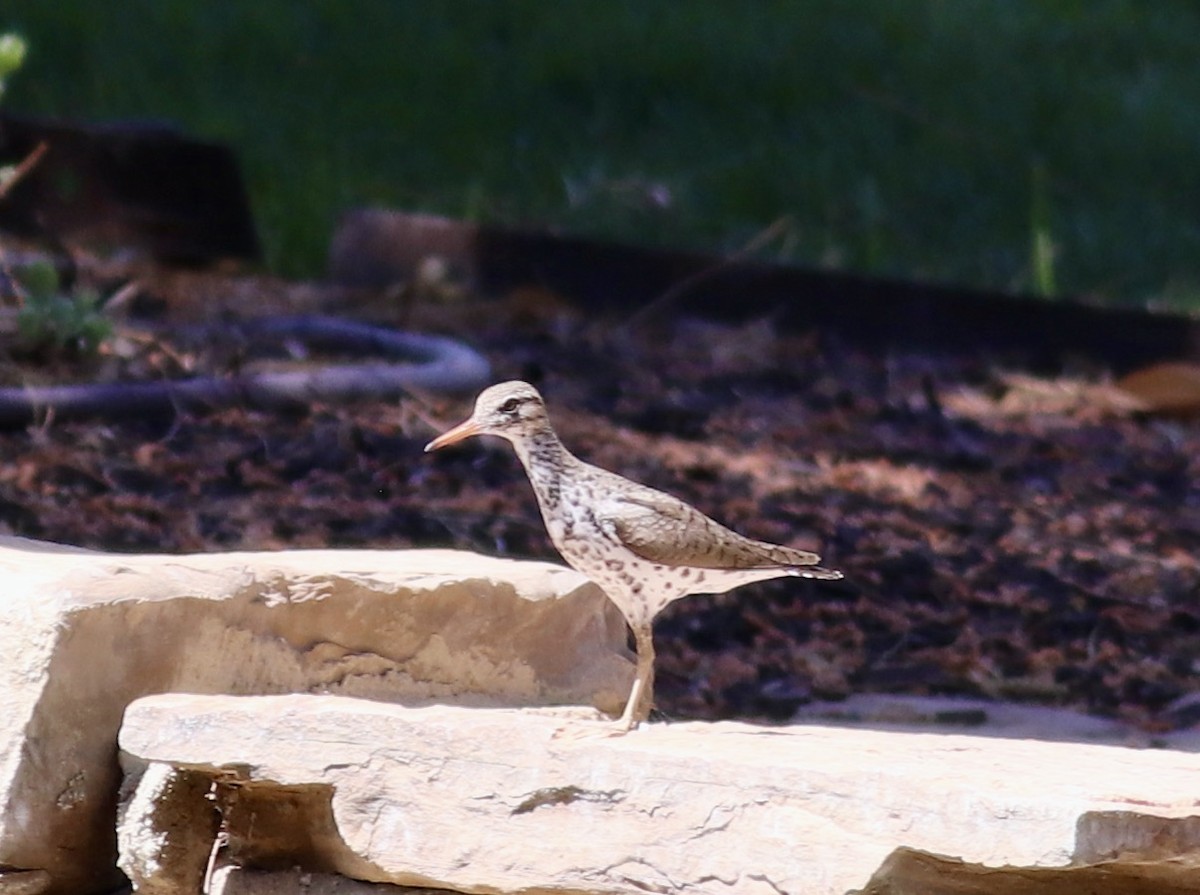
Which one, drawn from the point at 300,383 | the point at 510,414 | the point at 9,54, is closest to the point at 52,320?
the point at 300,383

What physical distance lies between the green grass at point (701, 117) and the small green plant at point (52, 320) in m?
3.29

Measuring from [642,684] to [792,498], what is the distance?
2822mm

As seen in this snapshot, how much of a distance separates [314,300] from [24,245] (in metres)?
→ 1.20

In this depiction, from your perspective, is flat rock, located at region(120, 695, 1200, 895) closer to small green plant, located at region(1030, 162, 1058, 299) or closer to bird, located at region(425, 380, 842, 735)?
bird, located at region(425, 380, 842, 735)

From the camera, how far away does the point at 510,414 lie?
3.92 meters

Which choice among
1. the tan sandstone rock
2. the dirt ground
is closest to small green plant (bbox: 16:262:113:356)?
the dirt ground

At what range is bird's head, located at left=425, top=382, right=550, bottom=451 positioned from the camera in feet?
12.9

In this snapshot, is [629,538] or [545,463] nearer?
[629,538]

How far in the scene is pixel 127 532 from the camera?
538cm

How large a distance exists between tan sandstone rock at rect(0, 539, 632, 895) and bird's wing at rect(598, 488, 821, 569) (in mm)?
236

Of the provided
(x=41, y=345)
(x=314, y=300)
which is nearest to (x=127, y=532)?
(x=41, y=345)

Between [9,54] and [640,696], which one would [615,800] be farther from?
[9,54]

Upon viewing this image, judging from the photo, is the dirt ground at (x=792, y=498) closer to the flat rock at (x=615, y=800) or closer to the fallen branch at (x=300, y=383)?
the fallen branch at (x=300, y=383)

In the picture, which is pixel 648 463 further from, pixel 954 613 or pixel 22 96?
pixel 22 96
